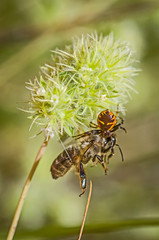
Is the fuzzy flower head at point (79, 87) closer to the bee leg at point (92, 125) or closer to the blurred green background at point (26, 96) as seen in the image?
the bee leg at point (92, 125)

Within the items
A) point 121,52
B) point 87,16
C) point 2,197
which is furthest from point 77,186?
point 121,52

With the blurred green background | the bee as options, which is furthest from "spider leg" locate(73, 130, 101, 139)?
the blurred green background

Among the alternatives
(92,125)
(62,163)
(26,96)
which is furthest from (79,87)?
(26,96)

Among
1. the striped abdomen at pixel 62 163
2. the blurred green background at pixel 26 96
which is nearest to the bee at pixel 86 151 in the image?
the striped abdomen at pixel 62 163

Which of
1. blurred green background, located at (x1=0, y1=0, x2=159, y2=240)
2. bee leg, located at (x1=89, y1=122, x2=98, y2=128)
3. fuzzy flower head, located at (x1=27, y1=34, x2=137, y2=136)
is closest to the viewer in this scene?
fuzzy flower head, located at (x1=27, y1=34, x2=137, y2=136)

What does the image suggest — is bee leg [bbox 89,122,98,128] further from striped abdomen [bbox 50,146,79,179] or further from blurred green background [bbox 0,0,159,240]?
blurred green background [bbox 0,0,159,240]

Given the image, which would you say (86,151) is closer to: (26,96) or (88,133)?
(88,133)
